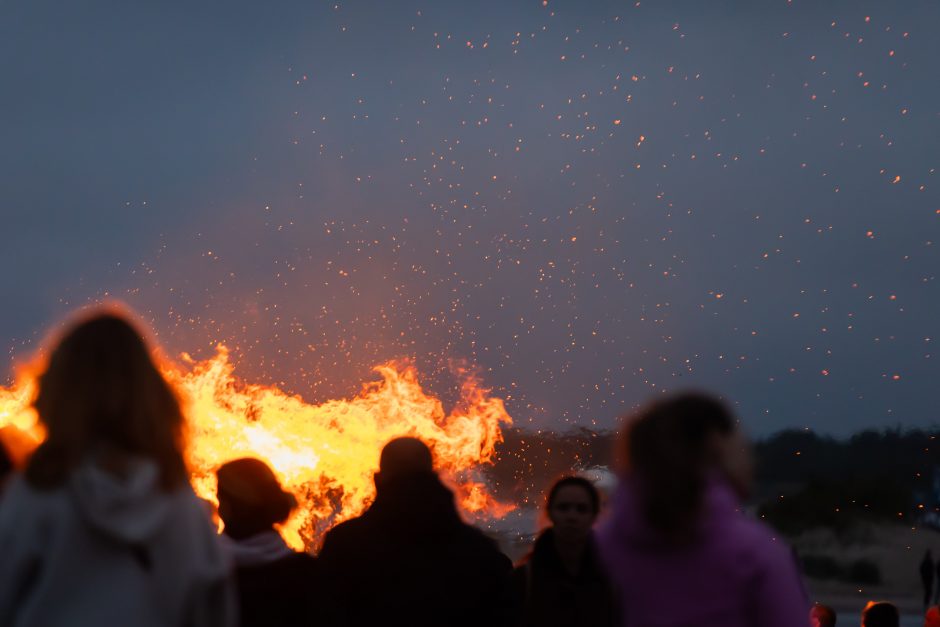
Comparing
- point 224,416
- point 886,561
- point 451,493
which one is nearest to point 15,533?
point 451,493

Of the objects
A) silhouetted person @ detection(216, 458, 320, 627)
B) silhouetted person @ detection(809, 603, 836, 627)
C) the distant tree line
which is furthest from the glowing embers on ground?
silhouetted person @ detection(216, 458, 320, 627)

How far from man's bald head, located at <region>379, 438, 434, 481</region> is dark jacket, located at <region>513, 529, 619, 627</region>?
61 centimetres

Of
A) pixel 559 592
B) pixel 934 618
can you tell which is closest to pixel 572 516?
pixel 559 592

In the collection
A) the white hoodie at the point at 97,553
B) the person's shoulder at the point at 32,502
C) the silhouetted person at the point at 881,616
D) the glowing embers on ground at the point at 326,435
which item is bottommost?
the silhouetted person at the point at 881,616

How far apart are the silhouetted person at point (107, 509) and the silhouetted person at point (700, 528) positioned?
1034mm

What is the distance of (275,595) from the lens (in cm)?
445

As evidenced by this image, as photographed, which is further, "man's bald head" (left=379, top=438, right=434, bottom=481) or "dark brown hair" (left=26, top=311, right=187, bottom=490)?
"man's bald head" (left=379, top=438, right=434, bottom=481)

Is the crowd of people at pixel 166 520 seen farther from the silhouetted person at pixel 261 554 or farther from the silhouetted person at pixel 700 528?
the silhouetted person at pixel 261 554

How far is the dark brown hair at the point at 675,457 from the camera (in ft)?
10.2

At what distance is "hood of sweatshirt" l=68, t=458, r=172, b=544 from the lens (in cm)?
302

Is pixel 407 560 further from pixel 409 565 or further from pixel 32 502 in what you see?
pixel 32 502

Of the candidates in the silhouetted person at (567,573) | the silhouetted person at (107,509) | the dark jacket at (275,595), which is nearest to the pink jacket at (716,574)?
the silhouetted person at (107,509)

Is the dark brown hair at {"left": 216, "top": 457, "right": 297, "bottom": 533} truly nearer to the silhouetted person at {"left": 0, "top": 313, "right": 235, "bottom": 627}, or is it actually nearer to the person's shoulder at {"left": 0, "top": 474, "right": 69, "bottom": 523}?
the silhouetted person at {"left": 0, "top": 313, "right": 235, "bottom": 627}

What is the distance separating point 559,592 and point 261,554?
4.19 ft
